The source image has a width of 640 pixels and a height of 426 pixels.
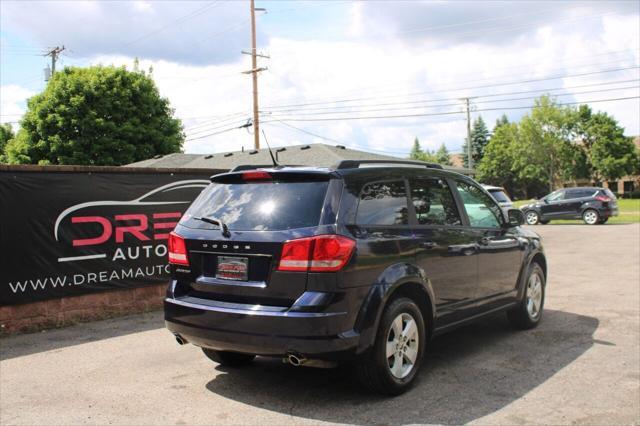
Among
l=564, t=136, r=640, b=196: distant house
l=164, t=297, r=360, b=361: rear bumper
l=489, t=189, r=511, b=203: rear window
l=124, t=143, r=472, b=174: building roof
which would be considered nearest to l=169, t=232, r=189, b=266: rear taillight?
l=164, t=297, r=360, b=361: rear bumper

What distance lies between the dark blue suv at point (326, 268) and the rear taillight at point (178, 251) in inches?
0.6

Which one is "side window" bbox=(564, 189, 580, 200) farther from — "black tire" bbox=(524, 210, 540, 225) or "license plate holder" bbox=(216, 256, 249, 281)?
"license plate holder" bbox=(216, 256, 249, 281)

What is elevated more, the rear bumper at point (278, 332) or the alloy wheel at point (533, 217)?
the rear bumper at point (278, 332)

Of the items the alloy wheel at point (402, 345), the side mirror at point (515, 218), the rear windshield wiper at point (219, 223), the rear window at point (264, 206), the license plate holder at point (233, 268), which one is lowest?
the alloy wheel at point (402, 345)

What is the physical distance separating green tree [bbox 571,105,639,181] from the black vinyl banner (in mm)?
65748

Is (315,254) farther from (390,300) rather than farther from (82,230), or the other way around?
(82,230)

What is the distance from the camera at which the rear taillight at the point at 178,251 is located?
4.64 metres

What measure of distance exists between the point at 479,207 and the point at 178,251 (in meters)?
3.18

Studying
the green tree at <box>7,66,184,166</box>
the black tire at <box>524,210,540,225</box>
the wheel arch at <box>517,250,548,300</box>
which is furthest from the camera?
the green tree at <box>7,66,184,166</box>

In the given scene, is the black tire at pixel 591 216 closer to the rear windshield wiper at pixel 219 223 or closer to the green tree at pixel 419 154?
the rear windshield wiper at pixel 219 223

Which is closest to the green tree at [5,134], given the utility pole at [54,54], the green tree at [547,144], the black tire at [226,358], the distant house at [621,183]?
the utility pole at [54,54]

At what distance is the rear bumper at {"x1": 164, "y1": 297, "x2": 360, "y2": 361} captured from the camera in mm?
3928

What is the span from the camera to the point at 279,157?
22719 millimetres

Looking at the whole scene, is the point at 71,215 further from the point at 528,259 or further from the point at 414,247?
the point at 528,259
